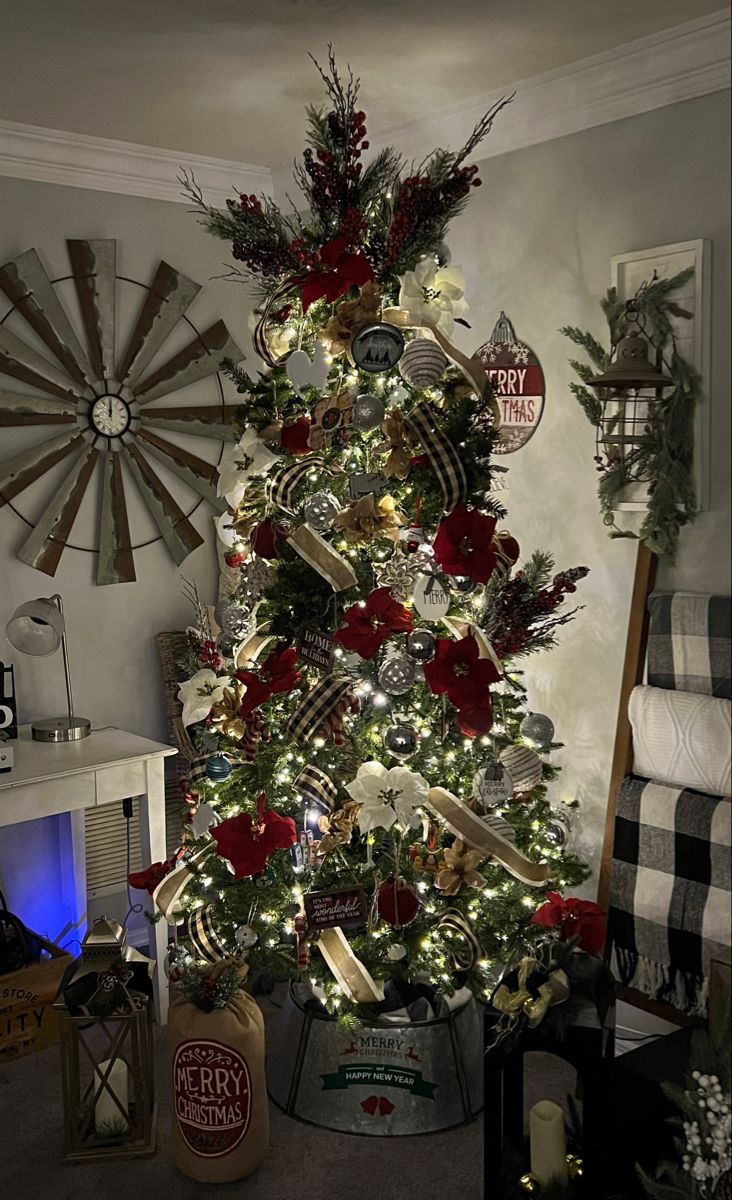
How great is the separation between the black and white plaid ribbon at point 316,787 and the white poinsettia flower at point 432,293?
0.95 meters

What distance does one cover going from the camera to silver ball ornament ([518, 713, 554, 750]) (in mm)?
2281

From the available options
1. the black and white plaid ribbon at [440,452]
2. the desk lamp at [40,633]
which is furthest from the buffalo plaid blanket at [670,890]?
the desk lamp at [40,633]

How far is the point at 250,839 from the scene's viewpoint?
2264mm

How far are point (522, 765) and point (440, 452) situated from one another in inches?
25.6

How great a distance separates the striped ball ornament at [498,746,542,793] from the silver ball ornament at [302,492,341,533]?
0.59 m

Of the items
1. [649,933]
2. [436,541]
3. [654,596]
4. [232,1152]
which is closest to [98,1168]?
[232,1152]

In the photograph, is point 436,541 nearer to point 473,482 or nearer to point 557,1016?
point 473,482

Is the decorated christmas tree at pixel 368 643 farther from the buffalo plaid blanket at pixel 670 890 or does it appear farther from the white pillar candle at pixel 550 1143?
the white pillar candle at pixel 550 1143

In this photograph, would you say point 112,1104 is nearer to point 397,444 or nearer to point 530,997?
point 530,997

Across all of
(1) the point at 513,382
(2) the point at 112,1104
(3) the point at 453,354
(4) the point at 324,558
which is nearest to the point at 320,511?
(4) the point at 324,558

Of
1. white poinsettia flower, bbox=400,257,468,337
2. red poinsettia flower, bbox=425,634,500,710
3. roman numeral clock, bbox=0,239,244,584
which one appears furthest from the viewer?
roman numeral clock, bbox=0,239,244,584

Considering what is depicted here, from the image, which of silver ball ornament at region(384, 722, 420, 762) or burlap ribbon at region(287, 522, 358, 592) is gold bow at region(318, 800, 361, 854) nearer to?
silver ball ornament at region(384, 722, 420, 762)

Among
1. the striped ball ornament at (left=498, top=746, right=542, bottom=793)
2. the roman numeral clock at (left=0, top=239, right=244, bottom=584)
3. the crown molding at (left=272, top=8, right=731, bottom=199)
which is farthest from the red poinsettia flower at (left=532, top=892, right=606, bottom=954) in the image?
the roman numeral clock at (left=0, top=239, right=244, bottom=584)

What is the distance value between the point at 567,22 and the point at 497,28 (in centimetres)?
14
